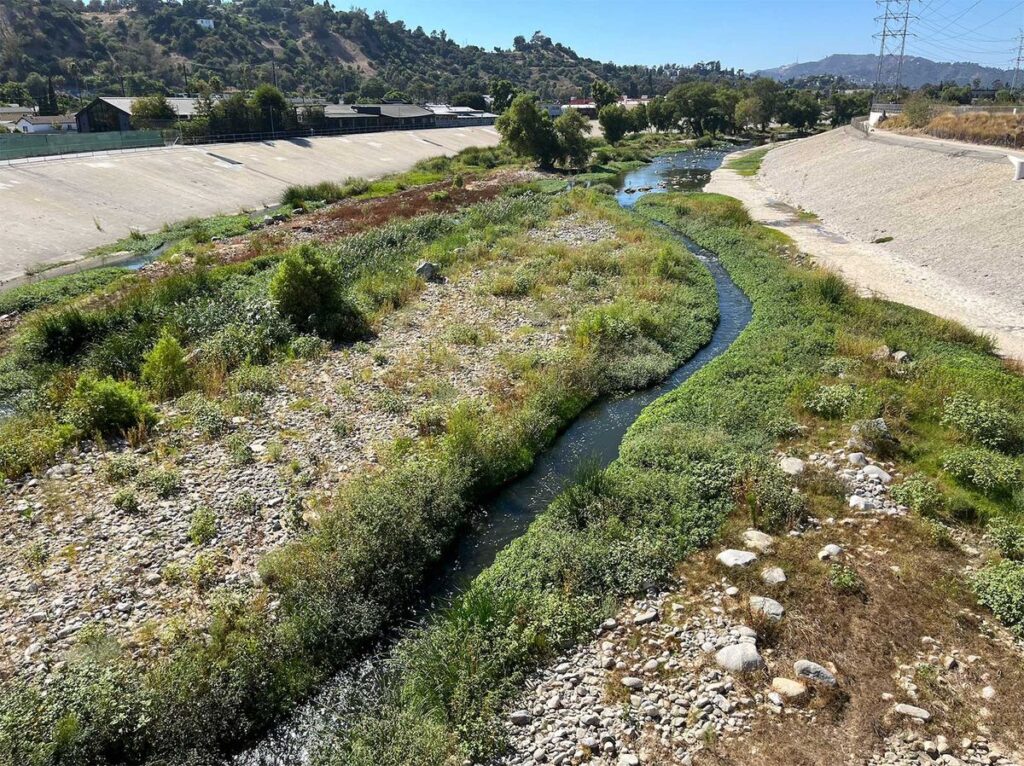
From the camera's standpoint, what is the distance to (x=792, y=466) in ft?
49.6

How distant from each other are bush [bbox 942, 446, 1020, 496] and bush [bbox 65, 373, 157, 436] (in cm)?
2088

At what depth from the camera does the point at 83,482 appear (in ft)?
47.9

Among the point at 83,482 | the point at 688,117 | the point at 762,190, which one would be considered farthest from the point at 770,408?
the point at 688,117

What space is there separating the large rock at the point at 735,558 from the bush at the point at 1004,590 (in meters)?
3.87

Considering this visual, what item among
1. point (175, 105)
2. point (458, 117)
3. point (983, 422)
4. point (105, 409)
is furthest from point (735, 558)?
point (458, 117)

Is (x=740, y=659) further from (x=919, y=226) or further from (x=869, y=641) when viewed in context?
(x=919, y=226)

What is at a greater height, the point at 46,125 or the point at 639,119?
the point at 639,119

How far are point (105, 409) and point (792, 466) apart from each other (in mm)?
18322

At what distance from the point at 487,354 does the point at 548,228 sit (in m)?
22.7

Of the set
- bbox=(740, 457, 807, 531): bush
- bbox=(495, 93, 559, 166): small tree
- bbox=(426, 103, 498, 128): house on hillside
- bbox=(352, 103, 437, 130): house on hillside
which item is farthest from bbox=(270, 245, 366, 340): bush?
bbox=(426, 103, 498, 128): house on hillside

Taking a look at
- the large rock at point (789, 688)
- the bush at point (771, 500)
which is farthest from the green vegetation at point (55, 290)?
the large rock at point (789, 688)

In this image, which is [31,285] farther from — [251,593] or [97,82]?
[97,82]

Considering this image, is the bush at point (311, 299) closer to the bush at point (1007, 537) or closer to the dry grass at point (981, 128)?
the bush at point (1007, 537)

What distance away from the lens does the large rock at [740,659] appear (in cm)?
986
